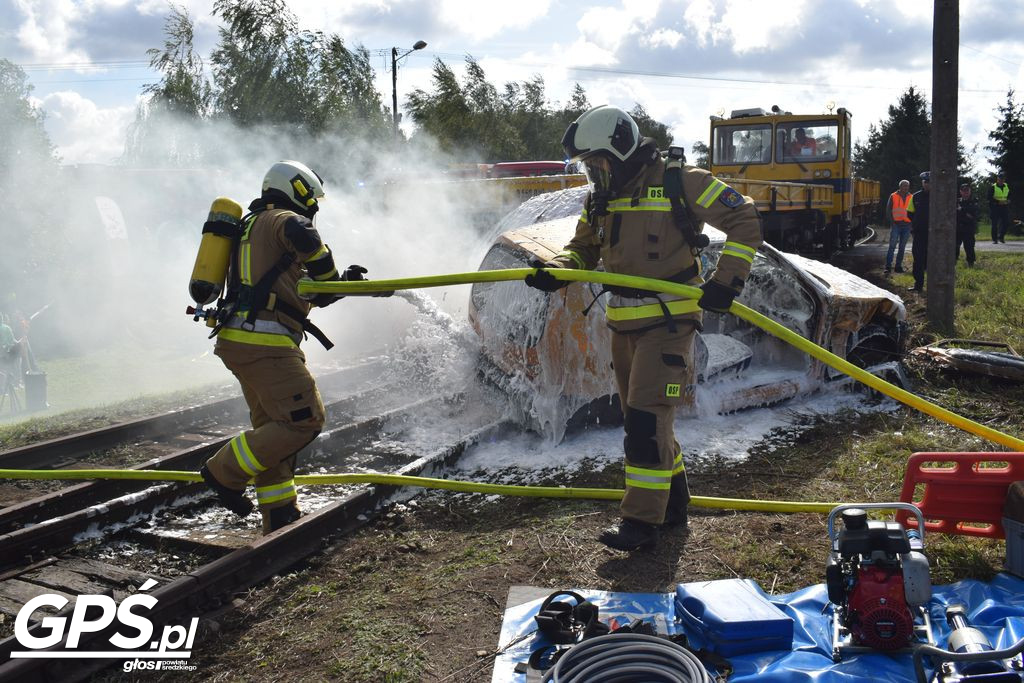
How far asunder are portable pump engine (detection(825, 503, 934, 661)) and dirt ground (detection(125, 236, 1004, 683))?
581 mm

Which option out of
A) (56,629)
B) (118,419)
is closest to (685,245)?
(56,629)

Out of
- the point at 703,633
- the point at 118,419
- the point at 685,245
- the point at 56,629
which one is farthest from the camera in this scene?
the point at 118,419

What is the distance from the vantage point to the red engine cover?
9.88 ft

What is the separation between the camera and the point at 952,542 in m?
3.92

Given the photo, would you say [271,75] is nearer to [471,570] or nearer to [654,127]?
[471,570]

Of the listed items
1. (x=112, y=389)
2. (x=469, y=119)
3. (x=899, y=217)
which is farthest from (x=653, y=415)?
(x=469, y=119)

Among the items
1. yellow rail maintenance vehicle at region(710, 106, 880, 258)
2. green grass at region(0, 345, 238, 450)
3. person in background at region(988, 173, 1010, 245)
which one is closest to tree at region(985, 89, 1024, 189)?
person in background at region(988, 173, 1010, 245)

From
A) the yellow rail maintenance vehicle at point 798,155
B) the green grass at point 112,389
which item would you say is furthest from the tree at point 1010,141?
the green grass at point 112,389

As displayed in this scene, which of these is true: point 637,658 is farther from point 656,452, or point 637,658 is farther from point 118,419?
point 118,419

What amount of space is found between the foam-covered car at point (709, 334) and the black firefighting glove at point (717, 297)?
157cm

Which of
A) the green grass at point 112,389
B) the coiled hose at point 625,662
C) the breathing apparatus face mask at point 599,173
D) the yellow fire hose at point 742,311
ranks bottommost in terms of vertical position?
the green grass at point 112,389

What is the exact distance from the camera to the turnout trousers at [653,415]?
13.3 feet

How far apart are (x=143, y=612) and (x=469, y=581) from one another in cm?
143

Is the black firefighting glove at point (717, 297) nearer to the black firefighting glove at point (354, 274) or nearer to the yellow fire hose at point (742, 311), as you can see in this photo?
the yellow fire hose at point (742, 311)
